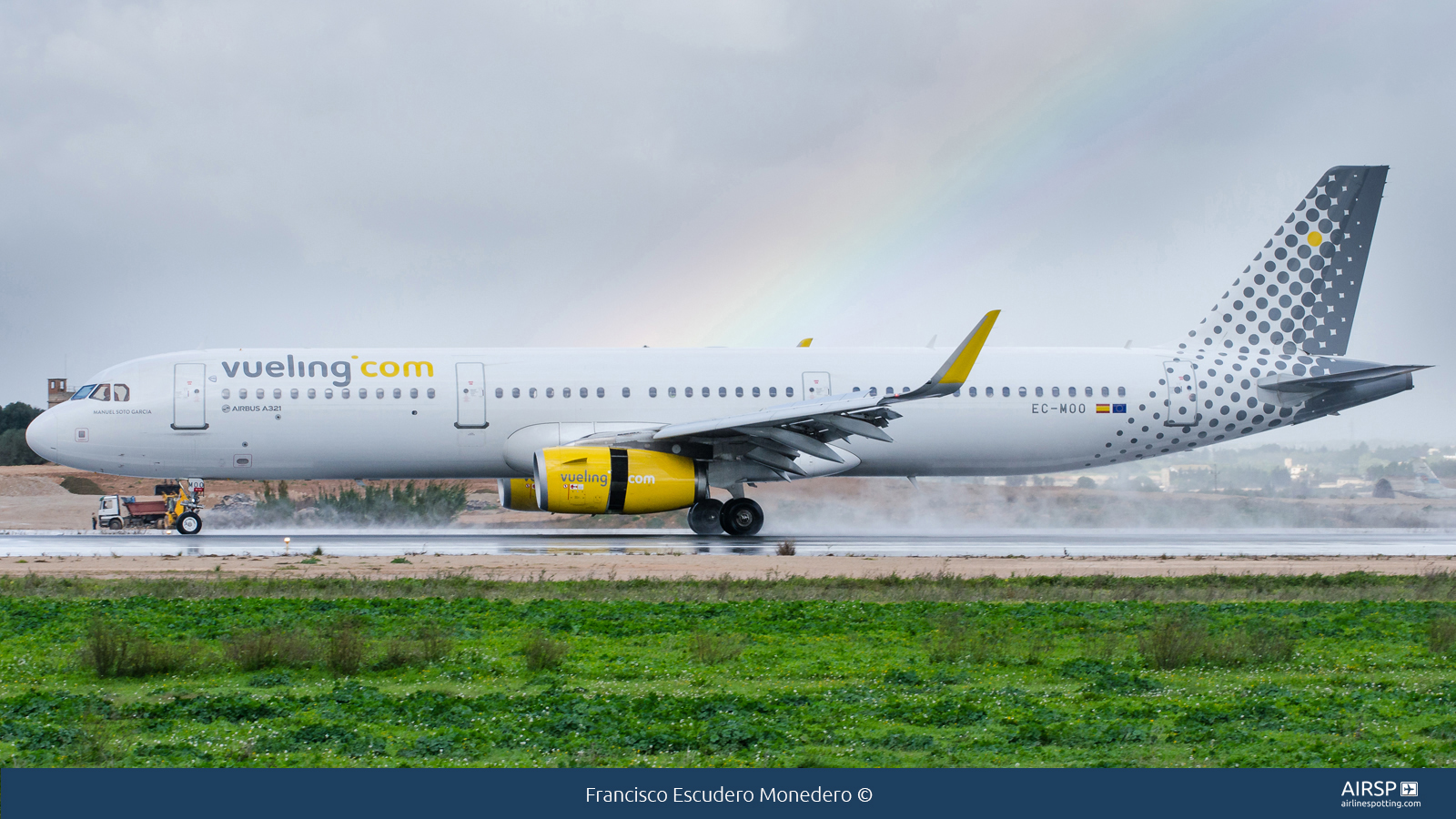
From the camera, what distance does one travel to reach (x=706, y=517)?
79.0 feet

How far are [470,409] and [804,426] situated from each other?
20.4 feet

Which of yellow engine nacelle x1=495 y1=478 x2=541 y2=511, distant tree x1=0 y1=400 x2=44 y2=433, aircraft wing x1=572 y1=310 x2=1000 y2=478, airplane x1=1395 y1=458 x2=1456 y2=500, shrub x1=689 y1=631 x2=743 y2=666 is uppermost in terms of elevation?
distant tree x1=0 y1=400 x2=44 y2=433

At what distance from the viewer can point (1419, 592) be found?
50.1ft

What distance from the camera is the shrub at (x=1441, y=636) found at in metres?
10.9

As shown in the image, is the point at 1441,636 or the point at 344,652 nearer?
the point at 344,652

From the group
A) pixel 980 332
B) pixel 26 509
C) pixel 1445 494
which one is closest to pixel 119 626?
pixel 980 332

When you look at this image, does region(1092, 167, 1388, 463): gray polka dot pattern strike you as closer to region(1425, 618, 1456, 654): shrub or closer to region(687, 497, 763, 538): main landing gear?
region(687, 497, 763, 538): main landing gear

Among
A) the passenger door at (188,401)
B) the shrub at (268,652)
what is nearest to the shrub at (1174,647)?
the shrub at (268,652)

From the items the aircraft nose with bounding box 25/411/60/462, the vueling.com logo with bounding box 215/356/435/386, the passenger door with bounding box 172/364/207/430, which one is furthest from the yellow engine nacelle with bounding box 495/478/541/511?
the aircraft nose with bounding box 25/411/60/462

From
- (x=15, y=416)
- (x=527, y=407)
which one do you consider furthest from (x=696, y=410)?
(x=15, y=416)

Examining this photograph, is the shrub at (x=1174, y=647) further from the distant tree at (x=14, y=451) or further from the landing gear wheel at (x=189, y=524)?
the distant tree at (x=14, y=451)

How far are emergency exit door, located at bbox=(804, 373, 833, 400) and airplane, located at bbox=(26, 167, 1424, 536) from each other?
0.13ft

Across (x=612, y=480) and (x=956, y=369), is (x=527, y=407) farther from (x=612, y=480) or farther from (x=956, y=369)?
(x=956, y=369)

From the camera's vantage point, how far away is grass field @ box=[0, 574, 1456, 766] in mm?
7258
